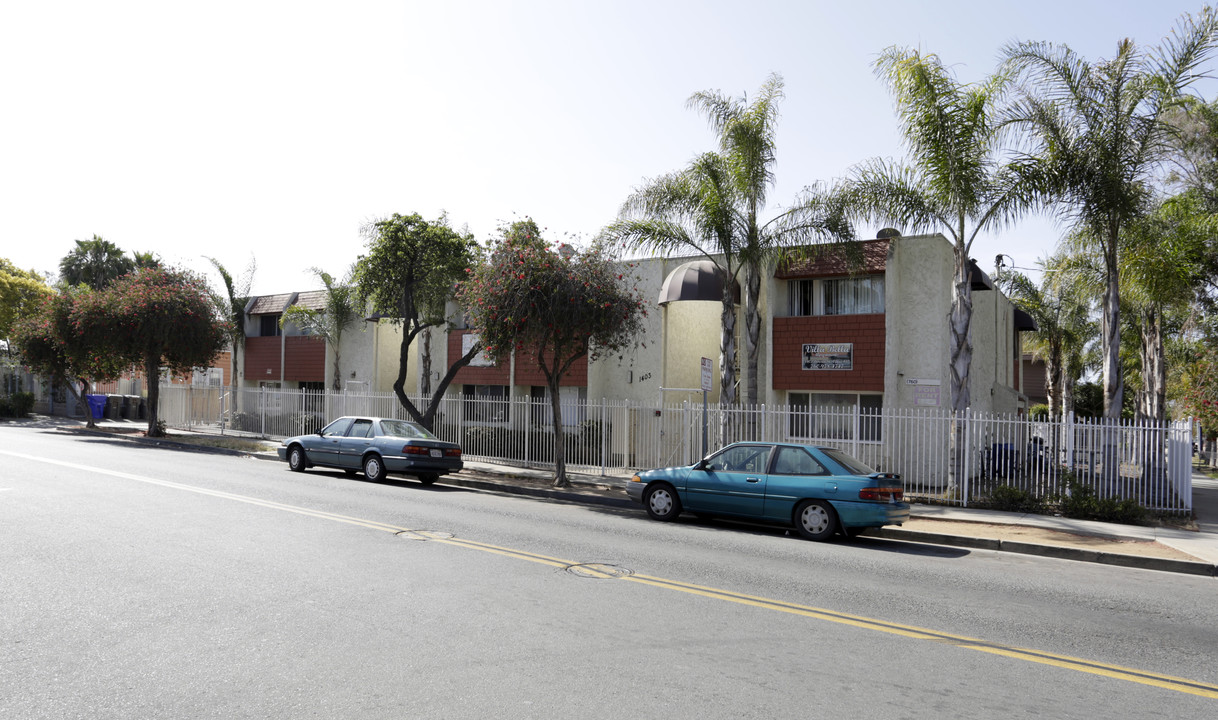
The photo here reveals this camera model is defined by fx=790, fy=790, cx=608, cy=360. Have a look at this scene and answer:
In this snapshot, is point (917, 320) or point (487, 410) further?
point (487, 410)

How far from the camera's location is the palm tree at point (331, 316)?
28.3m

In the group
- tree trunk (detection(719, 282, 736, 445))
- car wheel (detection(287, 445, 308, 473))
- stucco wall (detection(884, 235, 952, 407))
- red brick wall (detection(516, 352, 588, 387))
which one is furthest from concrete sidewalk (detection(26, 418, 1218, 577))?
stucco wall (detection(884, 235, 952, 407))

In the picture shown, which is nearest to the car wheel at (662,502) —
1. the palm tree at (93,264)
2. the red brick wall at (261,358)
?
Result: the red brick wall at (261,358)

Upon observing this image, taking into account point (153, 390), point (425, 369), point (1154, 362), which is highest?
point (1154, 362)

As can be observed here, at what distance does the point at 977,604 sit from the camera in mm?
7133

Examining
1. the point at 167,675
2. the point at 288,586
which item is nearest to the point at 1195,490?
the point at 288,586

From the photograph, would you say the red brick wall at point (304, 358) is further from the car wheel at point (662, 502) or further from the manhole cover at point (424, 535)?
the manhole cover at point (424, 535)

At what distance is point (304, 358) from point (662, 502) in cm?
2295

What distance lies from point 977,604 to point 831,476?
3.57 meters

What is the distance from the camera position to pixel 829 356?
18.7 meters

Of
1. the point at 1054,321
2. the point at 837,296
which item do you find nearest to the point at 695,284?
the point at 837,296

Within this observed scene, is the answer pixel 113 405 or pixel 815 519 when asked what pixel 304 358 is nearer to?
pixel 113 405

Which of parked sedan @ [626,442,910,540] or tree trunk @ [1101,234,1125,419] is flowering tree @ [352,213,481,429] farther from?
tree trunk @ [1101,234,1125,419]

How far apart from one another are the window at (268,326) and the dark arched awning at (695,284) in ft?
65.9
